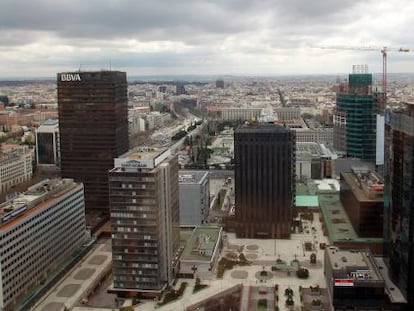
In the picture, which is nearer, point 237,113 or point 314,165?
point 314,165

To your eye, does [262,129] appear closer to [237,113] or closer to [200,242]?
[200,242]

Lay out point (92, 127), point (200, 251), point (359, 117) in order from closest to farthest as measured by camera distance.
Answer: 1. point (200, 251)
2. point (92, 127)
3. point (359, 117)

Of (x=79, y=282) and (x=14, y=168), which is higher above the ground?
(x=14, y=168)

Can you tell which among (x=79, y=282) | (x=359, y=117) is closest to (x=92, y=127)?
(x=79, y=282)

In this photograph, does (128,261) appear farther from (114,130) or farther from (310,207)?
(310,207)

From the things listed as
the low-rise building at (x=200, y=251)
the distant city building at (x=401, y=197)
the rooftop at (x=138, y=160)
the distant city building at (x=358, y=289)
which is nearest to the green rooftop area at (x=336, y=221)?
the distant city building at (x=401, y=197)

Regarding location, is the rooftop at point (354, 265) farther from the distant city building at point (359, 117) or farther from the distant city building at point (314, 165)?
the distant city building at point (359, 117)
